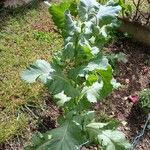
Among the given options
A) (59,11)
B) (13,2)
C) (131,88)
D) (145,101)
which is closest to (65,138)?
(59,11)

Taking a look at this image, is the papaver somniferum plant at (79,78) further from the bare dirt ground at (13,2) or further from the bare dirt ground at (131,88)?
the bare dirt ground at (13,2)

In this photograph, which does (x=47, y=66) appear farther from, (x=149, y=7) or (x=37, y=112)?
(x=149, y=7)

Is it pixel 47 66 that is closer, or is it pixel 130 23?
pixel 47 66

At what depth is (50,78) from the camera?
3.84 meters

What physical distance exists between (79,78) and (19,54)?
1936mm

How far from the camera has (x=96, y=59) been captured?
3877mm

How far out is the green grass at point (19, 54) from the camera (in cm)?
475

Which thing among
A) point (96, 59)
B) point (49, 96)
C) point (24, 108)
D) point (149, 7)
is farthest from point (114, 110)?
point (149, 7)

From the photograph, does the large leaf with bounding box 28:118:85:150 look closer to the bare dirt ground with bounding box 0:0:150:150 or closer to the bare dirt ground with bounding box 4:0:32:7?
the bare dirt ground with bounding box 0:0:150:150

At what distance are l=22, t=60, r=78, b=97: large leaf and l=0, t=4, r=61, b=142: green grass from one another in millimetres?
962

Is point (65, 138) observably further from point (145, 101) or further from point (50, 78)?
point (145, 101)

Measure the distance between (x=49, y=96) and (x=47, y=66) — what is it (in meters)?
1.22

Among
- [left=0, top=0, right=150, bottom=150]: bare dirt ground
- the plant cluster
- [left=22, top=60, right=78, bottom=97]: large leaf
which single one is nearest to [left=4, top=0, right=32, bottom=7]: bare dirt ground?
[left=0, top=0, right=150, bottom=150]: bare dirt ground

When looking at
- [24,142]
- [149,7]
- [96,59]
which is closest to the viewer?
[96,59]
